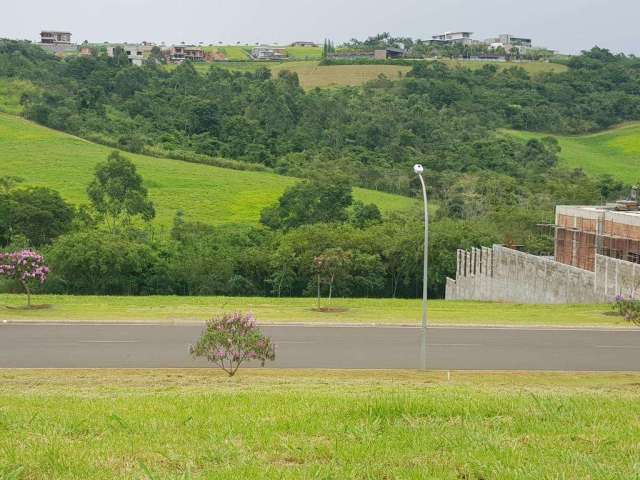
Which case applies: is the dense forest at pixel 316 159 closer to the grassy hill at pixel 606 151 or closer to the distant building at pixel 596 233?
the grassy hill at pixel 606 151

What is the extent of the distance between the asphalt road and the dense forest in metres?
9.48

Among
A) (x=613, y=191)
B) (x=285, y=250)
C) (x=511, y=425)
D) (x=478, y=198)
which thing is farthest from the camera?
(x=613, y=191)

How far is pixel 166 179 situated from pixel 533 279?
47554 millimetres

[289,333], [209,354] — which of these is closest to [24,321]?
[289,333]

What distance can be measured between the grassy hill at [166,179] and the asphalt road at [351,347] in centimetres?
3968

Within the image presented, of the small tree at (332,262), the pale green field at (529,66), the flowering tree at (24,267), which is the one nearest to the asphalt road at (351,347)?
the flowering tree at (24,267)

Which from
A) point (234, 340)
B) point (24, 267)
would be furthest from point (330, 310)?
point (234, 340)

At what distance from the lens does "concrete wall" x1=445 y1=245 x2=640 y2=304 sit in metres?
34.1

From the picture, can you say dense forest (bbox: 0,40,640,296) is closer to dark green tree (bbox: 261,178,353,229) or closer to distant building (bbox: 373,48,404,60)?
dark green tree (bbox: 261,178,353,229)

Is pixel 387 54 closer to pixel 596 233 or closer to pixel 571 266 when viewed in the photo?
pixel 596 233

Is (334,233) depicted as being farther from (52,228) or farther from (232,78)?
(232,78)

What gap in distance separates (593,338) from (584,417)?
2029 cm

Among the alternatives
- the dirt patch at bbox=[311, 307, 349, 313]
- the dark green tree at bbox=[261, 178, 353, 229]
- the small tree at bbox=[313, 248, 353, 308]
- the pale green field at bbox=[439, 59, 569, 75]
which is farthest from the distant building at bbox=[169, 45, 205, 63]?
the dirt patch at bbox=[311, 307, 349, 313]

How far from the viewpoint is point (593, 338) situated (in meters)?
28.5
